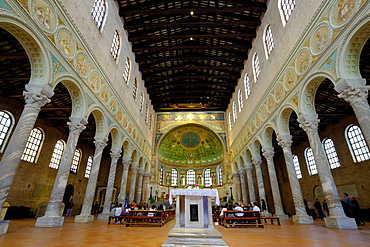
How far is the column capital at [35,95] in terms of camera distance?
7273 millimetres

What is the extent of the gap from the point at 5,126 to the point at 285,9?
20160 mm

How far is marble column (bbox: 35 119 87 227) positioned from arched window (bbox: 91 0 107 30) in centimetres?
636

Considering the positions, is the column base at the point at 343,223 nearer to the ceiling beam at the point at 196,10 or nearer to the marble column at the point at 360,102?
the marble column at the point at 360,102

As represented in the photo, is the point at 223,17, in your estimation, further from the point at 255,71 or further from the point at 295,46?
the point at 295,46

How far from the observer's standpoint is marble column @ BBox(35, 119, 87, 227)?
25.5 ft

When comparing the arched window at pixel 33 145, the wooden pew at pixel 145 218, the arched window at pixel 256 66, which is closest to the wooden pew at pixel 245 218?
the wooden pew at pixel 145 218

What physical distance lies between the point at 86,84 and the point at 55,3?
3.75 meters

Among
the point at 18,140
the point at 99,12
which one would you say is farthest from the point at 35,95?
the point at 99,12

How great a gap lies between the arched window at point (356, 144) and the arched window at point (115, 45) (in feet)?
64.2

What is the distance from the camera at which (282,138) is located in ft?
39.6

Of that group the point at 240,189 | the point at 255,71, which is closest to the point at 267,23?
the point at 255,71

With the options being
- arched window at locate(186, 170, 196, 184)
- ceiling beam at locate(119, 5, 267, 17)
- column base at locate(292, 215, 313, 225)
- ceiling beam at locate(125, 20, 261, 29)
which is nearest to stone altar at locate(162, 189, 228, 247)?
column base at locate(292, 215, 313, 225)

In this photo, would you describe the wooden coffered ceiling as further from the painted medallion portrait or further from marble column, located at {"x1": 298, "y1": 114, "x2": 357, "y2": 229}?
marble column, located at {"x1": 298, "y1": 114, "x2": 357, "y2": 229}

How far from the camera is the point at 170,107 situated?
99.3 ft
